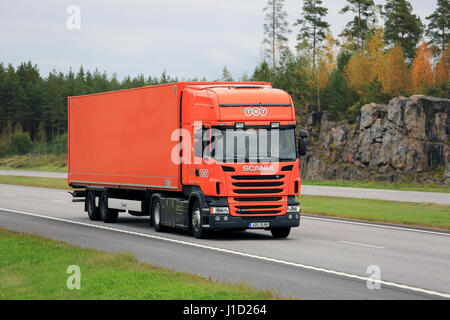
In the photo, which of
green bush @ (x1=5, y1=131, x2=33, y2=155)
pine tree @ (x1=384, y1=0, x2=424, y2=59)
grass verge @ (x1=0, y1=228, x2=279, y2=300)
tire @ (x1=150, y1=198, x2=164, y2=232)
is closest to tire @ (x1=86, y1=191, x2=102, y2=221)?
tire @ (x1=150, y1=198, x2=164, y2=232)

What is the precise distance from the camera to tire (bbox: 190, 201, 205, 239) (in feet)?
64.2

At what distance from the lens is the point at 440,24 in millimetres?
89750

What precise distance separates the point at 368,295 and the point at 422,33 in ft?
283

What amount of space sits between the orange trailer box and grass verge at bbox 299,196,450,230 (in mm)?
9044

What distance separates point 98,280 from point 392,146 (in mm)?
46984

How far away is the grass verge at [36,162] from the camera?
107000 mm

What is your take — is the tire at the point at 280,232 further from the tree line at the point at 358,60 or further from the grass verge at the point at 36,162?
the grass verge at the point at 36,162

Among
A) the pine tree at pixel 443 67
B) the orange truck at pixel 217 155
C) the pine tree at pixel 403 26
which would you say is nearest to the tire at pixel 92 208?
the orange truck at pixel 217 155

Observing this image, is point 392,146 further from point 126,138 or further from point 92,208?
point 126,138

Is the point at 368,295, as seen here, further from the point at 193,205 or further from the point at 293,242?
the point at 193,205

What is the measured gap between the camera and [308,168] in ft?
208

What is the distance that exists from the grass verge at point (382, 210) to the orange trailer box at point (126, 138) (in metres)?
9.04

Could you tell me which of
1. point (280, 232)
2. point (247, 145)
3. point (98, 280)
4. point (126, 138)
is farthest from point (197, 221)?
point (98, 280)
